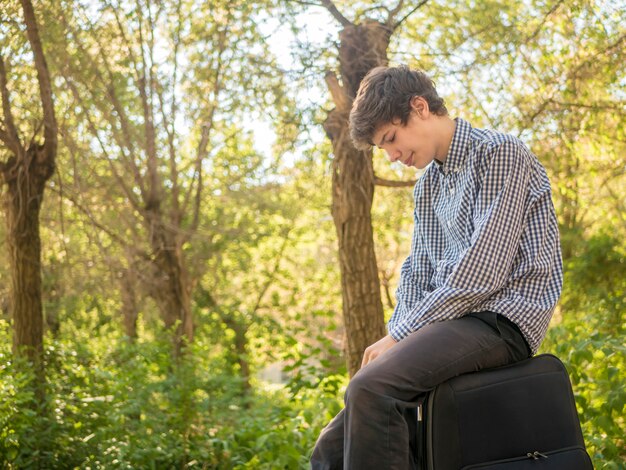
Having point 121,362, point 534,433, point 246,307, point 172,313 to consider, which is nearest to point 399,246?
point 246,307

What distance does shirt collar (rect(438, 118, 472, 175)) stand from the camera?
2678 mm

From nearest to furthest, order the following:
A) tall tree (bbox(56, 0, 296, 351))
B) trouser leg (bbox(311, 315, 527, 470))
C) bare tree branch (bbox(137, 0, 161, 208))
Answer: trouser leg (bbox(311, 315, 527, 470))
tall tree (bbox(56, 0, 296, 351))
bare tree branch (bbox(137, 0, 161, 208))

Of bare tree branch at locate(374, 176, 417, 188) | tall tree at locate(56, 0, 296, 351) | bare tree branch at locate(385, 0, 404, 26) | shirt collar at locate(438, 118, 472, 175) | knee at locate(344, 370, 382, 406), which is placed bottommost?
knee at locate(344, 370, 382, 406)

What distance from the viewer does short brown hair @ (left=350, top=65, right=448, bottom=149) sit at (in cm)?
266

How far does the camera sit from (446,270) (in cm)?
258

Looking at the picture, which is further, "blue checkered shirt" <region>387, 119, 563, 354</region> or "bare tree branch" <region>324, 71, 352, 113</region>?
"bare tree branch" <region>324, 71, 352, 113</region>

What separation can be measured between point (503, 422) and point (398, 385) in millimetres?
360

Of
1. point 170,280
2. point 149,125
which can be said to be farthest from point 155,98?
point 170,280

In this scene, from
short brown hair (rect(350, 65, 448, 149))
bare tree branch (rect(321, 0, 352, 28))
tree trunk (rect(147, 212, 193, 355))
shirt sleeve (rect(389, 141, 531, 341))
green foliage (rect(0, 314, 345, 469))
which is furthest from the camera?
tree trunk (rect(147, 212, 193, 355))

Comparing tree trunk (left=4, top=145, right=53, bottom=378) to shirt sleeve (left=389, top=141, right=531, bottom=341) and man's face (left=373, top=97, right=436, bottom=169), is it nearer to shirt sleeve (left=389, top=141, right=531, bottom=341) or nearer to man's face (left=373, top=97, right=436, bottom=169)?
man's face (left=373, top=97, right=436, bottom=169)

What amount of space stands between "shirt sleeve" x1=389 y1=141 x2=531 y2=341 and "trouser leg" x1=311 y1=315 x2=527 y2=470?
89mm

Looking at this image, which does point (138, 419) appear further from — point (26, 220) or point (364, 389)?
point (364, 389)

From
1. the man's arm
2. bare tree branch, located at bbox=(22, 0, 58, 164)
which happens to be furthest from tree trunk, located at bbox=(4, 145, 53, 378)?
the man's arm

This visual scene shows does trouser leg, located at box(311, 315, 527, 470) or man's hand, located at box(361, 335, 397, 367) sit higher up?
man's hand, located at box(361, 335, 397, 367)
